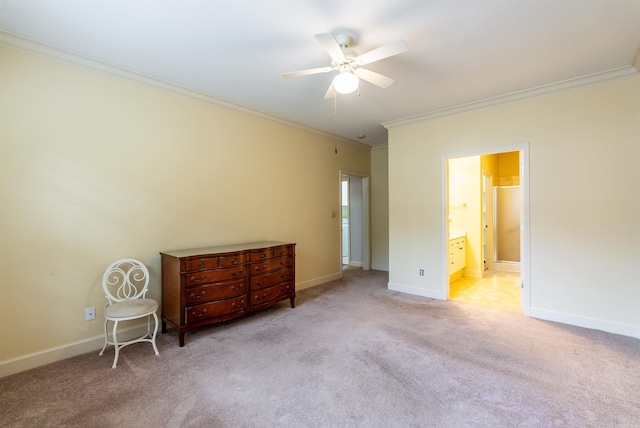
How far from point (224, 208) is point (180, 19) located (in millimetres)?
2131

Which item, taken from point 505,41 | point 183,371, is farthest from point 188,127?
point 505,41

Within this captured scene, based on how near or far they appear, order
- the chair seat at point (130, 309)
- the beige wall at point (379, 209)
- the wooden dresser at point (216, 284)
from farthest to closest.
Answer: the beige wall at point (379, 209) < the wooden dresser at point (216, 284) < the chair seat at point (130, 309)

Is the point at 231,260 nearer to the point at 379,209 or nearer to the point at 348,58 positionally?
the point at 348,58

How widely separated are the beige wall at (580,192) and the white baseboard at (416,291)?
1127 millimetres

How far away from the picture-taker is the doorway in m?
6.22

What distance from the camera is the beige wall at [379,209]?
20.2 ft

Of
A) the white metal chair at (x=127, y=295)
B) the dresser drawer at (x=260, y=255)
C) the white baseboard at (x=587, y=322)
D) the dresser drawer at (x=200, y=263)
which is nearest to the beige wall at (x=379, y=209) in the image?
the white baseboard at (x=587, y=322)

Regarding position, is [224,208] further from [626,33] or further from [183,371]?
[626,33]

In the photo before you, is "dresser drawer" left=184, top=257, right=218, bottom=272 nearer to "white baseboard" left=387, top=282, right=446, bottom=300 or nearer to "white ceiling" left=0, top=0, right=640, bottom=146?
"white ceiling" left=0, top=0, right=640, bottom=146

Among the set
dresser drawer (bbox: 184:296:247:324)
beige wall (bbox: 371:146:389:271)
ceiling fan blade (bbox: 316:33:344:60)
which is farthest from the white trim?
ceiling fan blade (bbox: 316:33:344:60)

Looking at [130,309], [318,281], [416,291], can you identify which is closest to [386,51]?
[130,309]

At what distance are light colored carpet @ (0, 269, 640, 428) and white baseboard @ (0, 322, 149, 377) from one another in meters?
0.07

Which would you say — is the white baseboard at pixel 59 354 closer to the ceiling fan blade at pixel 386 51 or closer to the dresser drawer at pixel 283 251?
the dresser drawer at pixel 283 251

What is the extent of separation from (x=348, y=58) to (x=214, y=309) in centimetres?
269
